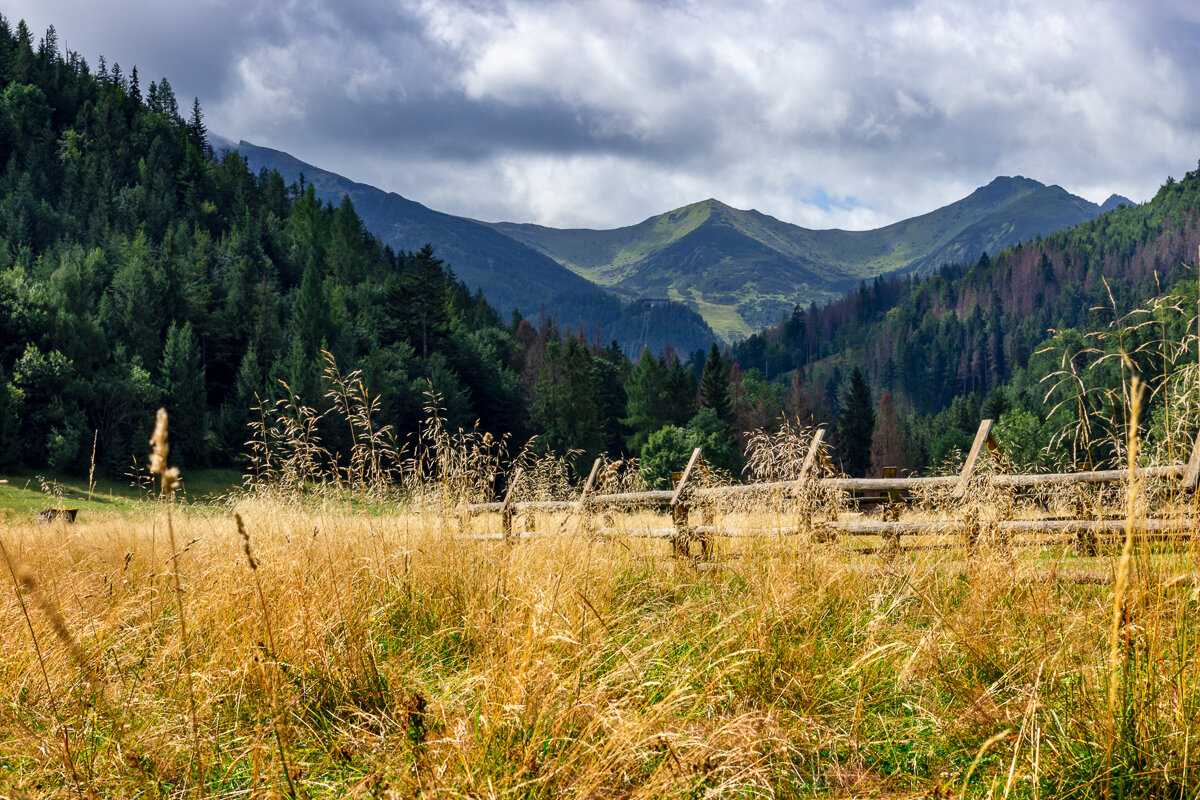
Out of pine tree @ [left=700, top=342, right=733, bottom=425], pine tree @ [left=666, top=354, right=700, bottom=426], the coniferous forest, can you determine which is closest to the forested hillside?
the coniferous forest

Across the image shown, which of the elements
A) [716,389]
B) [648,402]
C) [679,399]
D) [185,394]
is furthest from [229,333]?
[716,389]

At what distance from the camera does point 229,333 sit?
47281 mm

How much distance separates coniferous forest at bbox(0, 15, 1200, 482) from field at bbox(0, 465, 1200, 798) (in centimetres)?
1765

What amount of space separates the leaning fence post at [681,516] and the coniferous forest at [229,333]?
1533 centimetres

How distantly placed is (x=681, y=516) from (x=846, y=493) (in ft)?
4.73

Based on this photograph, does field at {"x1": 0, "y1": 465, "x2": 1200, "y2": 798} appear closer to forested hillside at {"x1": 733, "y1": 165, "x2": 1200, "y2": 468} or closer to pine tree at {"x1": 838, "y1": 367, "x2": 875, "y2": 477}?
pine tree at {"x1": 838, "y1": 367, "x2": 875, "y2": 477}

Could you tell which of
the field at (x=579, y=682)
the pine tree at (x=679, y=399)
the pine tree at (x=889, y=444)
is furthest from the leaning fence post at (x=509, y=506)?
the pine tree at (x=889, y=444)

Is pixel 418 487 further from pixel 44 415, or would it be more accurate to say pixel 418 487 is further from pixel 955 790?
pixel 44 415

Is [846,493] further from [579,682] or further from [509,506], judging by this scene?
[579,682]

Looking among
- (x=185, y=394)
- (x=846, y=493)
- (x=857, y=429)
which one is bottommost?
(x=846, y=493)

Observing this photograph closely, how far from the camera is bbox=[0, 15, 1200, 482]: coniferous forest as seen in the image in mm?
37219

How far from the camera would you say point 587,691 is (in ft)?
7.79

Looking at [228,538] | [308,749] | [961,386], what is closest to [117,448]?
[228,538]

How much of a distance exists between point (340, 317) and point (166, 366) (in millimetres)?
12880
